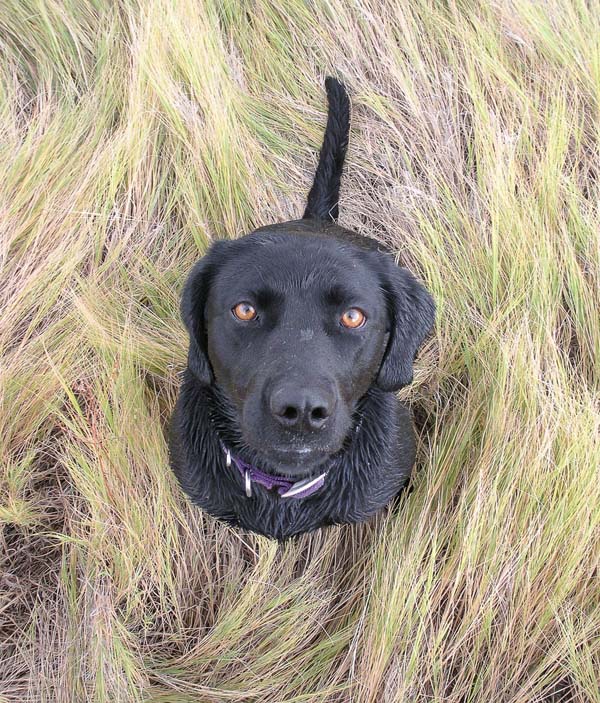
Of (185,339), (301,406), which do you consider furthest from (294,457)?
(185,339)

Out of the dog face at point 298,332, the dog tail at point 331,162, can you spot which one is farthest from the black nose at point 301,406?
the dog tail at point 331,162

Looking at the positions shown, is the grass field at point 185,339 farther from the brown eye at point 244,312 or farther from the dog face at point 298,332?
the brown eye at point 244,312

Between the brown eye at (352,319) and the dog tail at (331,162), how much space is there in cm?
85

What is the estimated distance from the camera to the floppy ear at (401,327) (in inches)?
79.6

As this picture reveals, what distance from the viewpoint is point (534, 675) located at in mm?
2035

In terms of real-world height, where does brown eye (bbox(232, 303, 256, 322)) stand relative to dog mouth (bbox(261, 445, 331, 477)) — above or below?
above

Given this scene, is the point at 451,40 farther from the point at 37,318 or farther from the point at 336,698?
the point at 336,698

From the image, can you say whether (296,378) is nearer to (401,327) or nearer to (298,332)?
(298,332)

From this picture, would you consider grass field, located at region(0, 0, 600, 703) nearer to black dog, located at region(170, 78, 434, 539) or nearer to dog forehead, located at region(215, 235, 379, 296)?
black dog, located at region(170, 78, 434, 539)

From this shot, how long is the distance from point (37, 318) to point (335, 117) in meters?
1.44

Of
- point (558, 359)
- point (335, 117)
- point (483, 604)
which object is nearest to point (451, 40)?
point (335, 117)

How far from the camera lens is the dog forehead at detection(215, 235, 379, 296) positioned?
1.83 m

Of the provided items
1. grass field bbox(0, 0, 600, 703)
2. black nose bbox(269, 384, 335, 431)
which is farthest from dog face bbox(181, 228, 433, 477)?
grass field bbox(0, 0, 600, 703)

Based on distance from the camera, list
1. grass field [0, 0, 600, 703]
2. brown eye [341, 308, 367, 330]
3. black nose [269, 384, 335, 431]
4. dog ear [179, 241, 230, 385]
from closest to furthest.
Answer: black nose [269, 384, 335, 431], brown eye [341, 308, 367, 330], dog ear [179, 241, 230, 385], grass field [0, 0, 600, 703]
